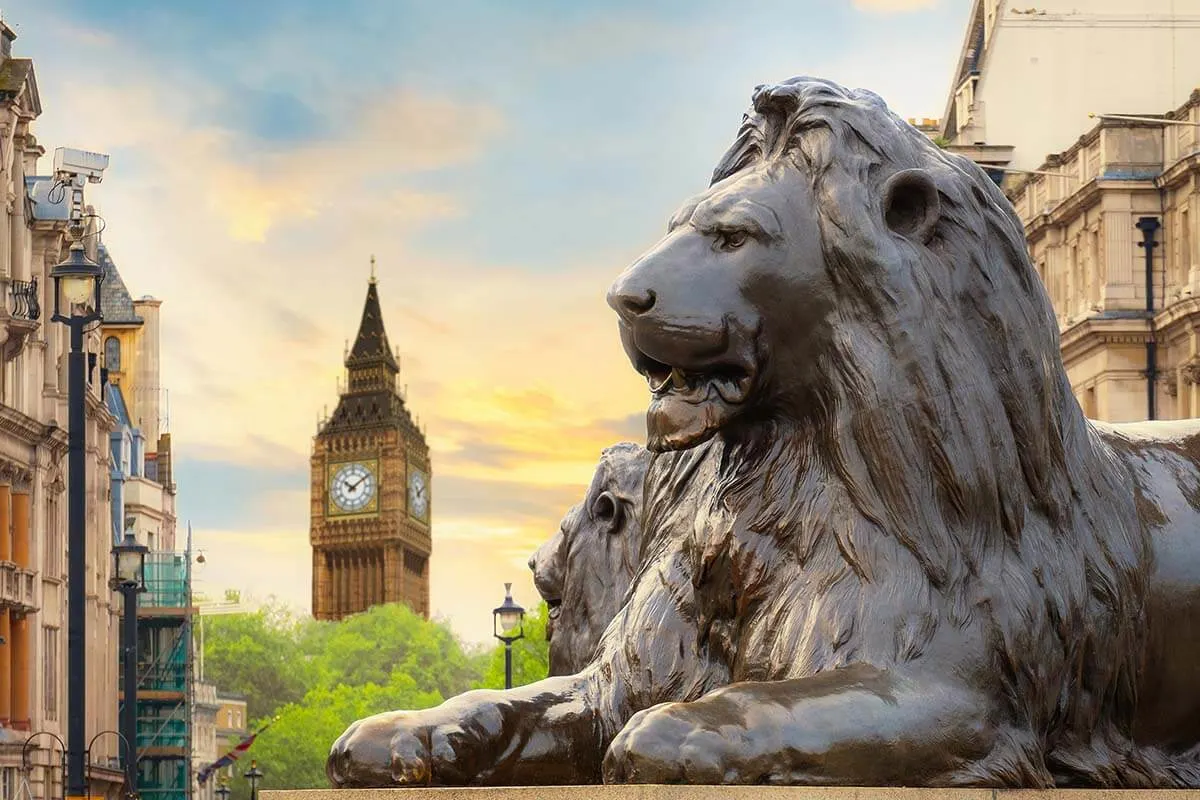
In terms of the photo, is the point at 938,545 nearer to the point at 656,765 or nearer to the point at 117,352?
the point at 656,765

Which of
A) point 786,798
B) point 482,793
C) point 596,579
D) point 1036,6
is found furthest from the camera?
point 1036,6

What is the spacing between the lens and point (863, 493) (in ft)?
17.3

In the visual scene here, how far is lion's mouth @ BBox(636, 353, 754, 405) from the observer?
210 inches

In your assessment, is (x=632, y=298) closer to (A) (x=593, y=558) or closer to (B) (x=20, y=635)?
(A) (x=593, y=558)

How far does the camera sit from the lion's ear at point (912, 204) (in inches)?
215

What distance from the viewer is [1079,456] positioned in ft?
18.9

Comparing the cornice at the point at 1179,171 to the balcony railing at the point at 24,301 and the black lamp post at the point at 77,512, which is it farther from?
the black lamp post at the point at 77,512

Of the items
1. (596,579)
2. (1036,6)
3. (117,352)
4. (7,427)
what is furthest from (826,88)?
(117,352)

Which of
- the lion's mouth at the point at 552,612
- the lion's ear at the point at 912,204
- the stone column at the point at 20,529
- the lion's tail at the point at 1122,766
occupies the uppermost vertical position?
the stone column at the point at 20,529

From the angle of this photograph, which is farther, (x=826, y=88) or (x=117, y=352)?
(x=117, y=352)

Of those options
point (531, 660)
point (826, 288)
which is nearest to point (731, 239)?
point (826, 288)

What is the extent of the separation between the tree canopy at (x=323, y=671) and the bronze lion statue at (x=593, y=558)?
44.2m

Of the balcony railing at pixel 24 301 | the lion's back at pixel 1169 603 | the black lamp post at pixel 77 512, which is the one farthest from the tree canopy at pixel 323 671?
the lion's back at pixel 1169 603

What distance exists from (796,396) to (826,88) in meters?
0.74
